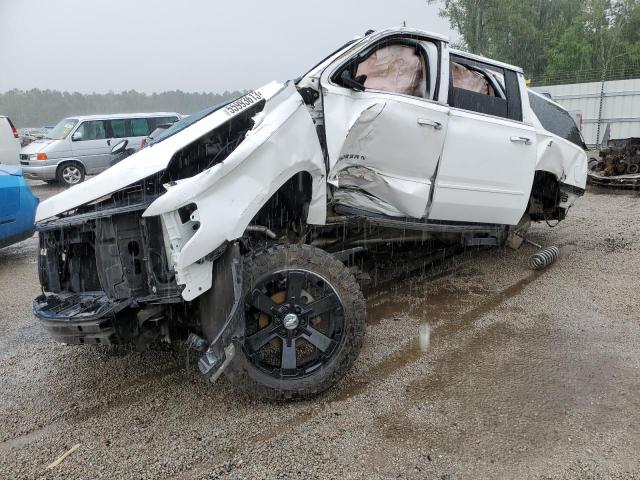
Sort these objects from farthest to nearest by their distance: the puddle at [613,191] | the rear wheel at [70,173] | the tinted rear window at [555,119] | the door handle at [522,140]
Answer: the rear wheel at [70,173]
the puddle at [613,191]
the tinted rear window at [555,119]
the door handle at [522,140]

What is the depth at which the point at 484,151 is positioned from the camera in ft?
13.8

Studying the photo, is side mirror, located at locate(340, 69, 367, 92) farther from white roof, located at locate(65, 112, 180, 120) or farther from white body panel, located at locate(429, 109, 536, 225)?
white roof, located at locate(65, 112, 180, 120)

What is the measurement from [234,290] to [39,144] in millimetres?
14509

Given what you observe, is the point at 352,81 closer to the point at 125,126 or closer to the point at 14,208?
the point at 14,208

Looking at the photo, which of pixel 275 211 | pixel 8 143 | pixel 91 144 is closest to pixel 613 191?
pixel 275 211

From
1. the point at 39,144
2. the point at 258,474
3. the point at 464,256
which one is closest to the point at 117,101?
the point at 39,144

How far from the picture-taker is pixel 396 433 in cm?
271

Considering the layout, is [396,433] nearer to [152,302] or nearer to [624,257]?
[152,302]

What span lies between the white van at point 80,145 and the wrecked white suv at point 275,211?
38.9 ft

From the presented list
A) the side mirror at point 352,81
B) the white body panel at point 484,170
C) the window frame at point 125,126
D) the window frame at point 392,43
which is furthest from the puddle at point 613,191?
the window frame at point 125,126

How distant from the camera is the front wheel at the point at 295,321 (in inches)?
113

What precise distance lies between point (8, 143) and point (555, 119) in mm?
13297

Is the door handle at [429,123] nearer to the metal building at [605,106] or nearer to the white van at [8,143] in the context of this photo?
the white van at [8,143]

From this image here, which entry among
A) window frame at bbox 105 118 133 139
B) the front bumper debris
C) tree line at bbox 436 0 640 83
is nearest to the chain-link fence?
tree line at bbox 436 0 640 83
